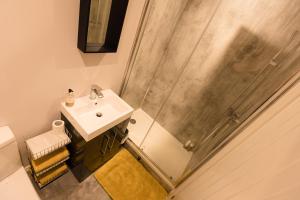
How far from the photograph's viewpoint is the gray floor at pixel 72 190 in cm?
150

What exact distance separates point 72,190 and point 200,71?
187 cm

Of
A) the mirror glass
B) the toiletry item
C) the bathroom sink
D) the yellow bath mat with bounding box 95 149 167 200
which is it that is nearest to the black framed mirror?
the mirror glass

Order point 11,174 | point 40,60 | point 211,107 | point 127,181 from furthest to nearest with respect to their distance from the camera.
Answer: point 211,107
point 127,181
point 11,174
point 40,60

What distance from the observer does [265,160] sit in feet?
2.86

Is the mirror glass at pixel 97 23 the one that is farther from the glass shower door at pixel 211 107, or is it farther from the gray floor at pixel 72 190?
the gray floor at pixel 72 190

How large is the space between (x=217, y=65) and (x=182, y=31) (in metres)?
0.57

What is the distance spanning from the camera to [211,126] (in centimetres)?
202

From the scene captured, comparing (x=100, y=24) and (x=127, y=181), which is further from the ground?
(x=100, y=24)

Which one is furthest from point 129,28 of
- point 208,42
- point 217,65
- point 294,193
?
point 294,193

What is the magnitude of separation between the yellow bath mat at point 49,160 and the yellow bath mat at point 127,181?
52 centimetres

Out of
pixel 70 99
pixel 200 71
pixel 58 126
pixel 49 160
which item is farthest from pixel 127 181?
pixel 200 71

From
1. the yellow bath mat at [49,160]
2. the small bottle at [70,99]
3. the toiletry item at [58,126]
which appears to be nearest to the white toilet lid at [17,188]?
the yellow bath mat at [49,160]

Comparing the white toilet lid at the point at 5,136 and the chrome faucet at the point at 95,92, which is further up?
the chrome faucet at the point at 95,92

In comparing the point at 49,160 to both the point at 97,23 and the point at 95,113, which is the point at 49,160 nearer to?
the point at 95,113
